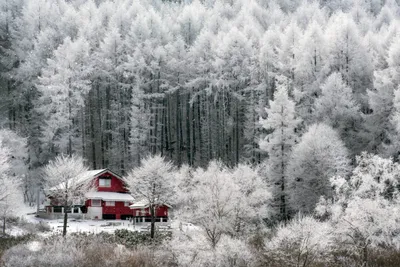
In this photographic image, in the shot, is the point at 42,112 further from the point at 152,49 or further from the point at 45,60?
the point at 152,49

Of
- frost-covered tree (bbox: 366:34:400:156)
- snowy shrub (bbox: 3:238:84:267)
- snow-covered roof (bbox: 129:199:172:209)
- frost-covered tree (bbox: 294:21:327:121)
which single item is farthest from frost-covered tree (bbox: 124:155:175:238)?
frost-covered tree (bbox: 366:34:400:156)

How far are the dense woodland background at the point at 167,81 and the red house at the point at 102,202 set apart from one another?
385cm

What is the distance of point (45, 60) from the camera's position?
57500 millimetres

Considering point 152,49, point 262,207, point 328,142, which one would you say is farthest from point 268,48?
point 262,207

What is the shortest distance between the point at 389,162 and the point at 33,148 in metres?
36.6

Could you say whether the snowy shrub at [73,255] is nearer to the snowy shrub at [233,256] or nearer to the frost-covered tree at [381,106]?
the snowy shrub at [233,256]

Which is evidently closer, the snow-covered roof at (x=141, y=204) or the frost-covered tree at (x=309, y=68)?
the snow-covered roof at (x=141, y=204)

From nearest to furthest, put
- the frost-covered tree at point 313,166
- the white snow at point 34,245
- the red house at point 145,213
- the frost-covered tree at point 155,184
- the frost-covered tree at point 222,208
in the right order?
the white snow at point 34,245
the frost-covered tree at point 222,208
the frost-covered tree at point 313,166
the frost-covered tree at point 155,184
the red house at point 145,213

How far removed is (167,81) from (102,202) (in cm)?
1378

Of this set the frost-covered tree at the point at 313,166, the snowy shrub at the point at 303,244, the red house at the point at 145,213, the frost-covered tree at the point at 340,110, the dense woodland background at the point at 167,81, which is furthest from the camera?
the dense woodland background at the point at 167,81

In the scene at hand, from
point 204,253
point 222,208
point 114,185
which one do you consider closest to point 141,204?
point 114,185

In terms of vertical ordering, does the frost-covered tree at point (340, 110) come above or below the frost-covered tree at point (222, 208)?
above

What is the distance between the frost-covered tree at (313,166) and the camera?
3991 centimetres

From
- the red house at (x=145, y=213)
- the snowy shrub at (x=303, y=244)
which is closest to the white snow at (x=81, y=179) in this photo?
the red house at (x=145, y=213)
